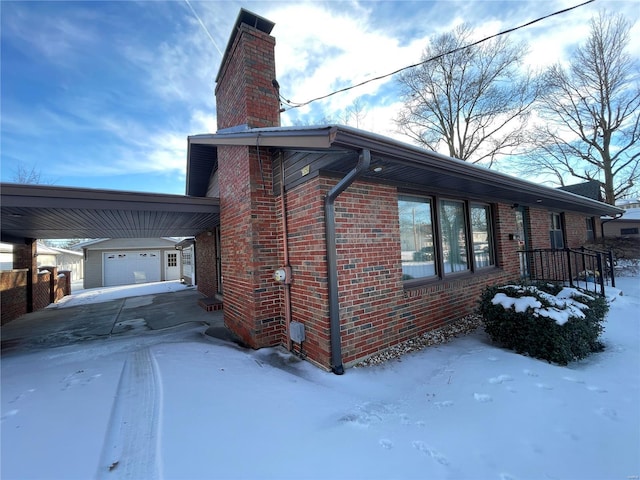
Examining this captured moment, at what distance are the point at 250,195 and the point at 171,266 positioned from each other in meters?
20.2

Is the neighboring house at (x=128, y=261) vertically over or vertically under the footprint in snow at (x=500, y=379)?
over

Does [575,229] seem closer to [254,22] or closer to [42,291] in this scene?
[254,22]

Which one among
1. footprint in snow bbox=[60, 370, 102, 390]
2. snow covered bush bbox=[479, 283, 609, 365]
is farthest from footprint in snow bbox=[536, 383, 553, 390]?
footprint in snow bbox=[60, 370, 102, 390]

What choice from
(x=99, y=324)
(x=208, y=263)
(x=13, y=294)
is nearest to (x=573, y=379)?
(x=99, y=324)

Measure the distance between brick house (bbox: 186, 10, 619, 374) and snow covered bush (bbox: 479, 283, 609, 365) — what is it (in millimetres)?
985

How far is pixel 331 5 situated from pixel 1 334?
10223mm

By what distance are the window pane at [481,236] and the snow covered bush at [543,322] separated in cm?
197

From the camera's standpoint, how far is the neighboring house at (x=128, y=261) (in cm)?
1862

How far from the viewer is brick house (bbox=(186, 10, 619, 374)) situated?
3455mm

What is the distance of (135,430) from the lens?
7.76 ft

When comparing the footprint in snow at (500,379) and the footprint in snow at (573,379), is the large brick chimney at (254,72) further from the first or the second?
the footprint in snow at (573,379)

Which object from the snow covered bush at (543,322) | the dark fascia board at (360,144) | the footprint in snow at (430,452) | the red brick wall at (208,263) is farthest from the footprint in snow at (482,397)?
the red brick wall at (208,263)

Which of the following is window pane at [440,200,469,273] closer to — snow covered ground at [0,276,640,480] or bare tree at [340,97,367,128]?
snow covered ground at [0,276,640,480]

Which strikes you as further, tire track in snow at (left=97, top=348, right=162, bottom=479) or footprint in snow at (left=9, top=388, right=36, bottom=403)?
footprint in snow at (left=9, top=388, right=36, bottom=403)
